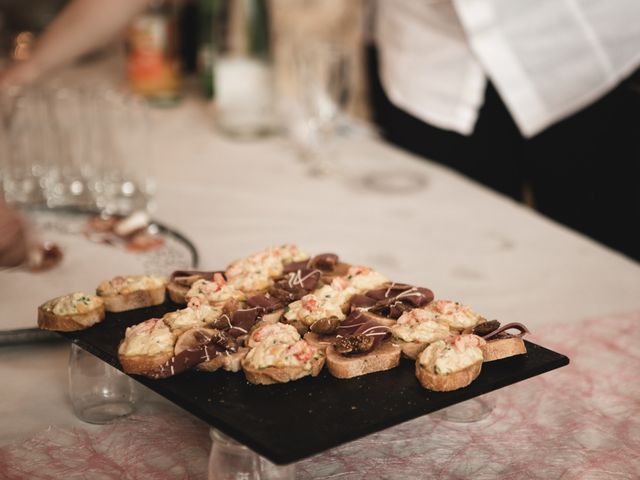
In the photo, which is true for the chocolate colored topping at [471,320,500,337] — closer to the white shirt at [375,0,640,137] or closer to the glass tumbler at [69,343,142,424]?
the glass tumbler at [69,343,142,424]

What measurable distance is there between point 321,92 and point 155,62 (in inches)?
33.9

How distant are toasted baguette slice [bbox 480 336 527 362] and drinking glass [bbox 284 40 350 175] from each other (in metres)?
1.15

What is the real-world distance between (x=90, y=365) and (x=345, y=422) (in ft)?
1.26

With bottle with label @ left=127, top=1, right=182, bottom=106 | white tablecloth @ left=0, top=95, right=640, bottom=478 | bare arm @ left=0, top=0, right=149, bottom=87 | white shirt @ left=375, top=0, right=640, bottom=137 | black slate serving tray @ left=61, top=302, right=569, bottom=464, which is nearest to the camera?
black slate serving tray @ left=61, top=302, right=569, bottom=464

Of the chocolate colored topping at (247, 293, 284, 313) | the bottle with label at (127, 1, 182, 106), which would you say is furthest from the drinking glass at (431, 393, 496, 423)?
the bottle with label at (127, 1, 182, 106)

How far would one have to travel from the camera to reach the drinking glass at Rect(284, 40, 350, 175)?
1984 millimetres

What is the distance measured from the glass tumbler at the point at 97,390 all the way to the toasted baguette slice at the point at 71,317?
1.3 inches

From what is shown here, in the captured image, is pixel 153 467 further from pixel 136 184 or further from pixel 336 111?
pixel 336 111

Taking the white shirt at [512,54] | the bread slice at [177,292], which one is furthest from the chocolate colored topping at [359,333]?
the white shirt at [512,54]

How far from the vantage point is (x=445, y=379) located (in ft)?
2.91

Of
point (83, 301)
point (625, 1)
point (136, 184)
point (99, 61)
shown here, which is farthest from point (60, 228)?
point (99, 61)

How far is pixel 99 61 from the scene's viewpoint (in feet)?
10.7

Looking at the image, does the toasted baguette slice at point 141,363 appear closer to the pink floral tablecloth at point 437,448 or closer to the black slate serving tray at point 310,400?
the black slate serving tray at point 310,400

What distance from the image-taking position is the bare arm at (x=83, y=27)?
85.2 inches
